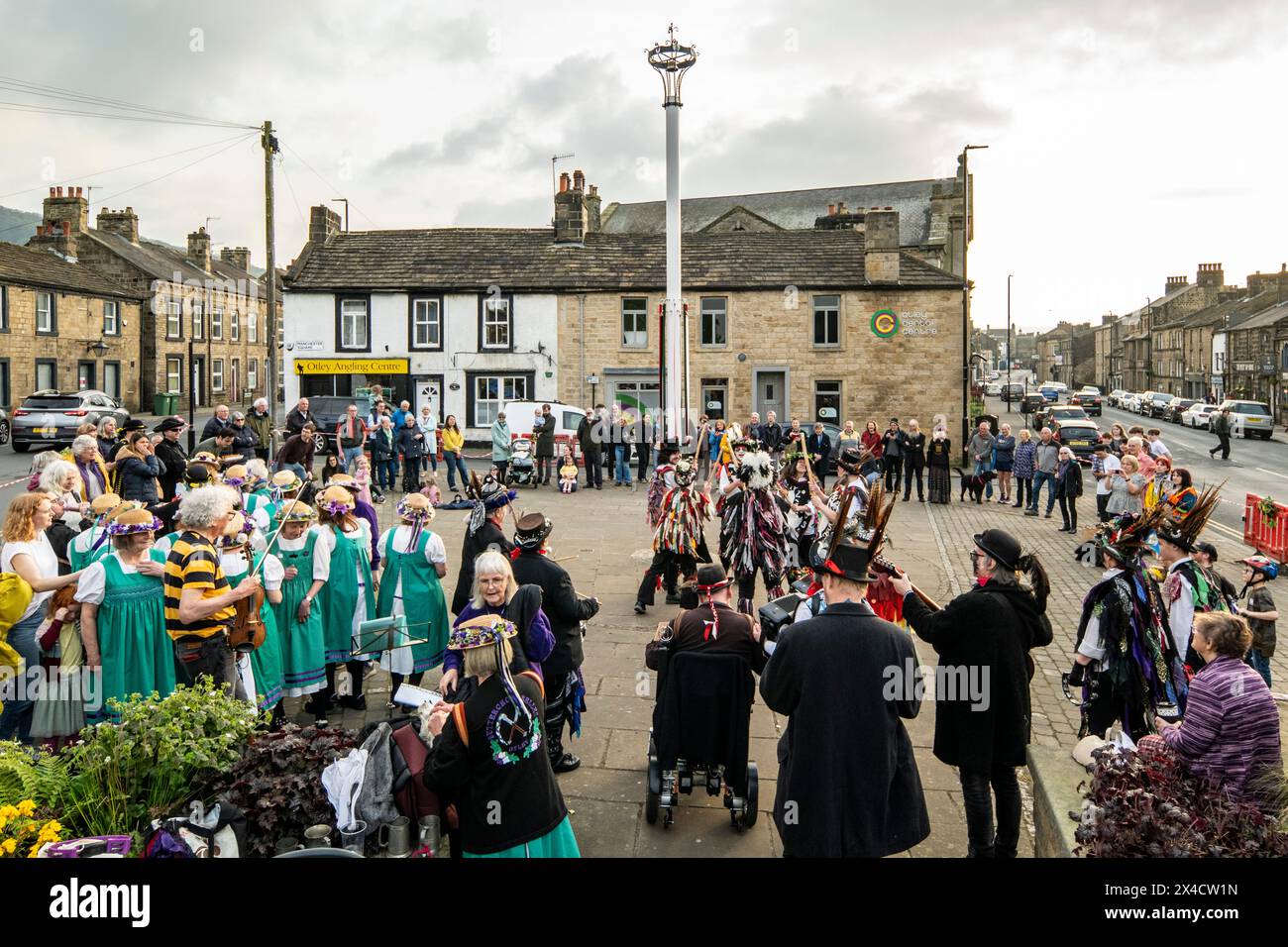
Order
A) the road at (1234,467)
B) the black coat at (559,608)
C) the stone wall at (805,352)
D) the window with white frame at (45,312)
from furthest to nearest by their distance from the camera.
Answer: the window with white frame at (45,312) → the stone wall at (805,352) → the road at (1234,467) → the black coat at (559,608)

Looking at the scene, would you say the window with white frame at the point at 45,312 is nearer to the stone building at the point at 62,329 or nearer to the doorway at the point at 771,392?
the stone building at the point at 62,329

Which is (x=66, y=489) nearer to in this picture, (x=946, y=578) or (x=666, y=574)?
(x=666, y=574)

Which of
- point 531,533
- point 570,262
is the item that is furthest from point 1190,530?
point 570,262

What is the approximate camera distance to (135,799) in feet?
14.7

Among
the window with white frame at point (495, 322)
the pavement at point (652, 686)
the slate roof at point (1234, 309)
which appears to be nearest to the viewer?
the pavement at point (652, 686)

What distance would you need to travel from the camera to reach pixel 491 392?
104ft

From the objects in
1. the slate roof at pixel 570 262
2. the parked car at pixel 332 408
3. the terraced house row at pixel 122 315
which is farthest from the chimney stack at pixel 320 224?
the parked car at pixel 332 408

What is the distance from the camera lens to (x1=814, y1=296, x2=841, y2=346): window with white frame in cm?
3009

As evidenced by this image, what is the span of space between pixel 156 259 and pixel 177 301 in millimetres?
3725

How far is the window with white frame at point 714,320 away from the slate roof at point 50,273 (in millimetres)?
25323

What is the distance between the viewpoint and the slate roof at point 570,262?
30.6 m

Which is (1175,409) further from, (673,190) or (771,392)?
(673,190)

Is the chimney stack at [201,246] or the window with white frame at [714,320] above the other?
the chimney stack at [201,246]

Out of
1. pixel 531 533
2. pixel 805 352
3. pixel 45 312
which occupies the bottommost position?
pixel 531 533
